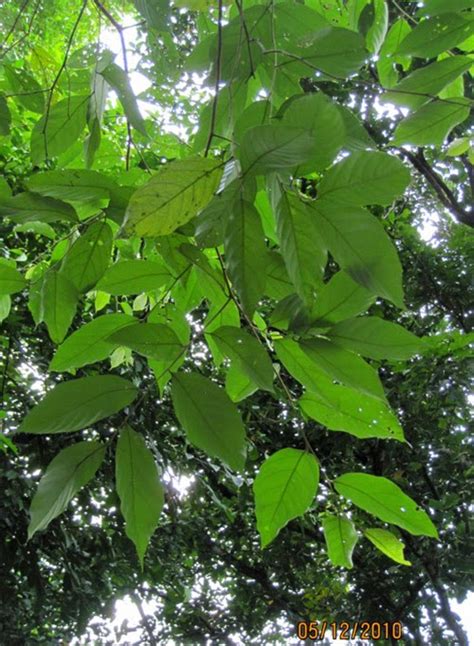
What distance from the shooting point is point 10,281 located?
1.48 ft

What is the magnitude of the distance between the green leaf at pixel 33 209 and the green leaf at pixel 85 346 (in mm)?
74

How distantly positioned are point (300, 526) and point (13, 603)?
0.83 meters

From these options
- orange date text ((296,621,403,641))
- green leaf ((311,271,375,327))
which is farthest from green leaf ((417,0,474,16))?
orange date text ((296,621,403,641))

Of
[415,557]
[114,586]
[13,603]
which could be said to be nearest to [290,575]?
[415,557]

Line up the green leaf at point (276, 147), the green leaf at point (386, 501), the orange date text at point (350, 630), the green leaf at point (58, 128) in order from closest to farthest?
1. the green leaf at point (276, 147)
2. the green leaf at point (386, 501)
3. the green leaf at point (58, 128)
4. the orange date text at point (350, 630)

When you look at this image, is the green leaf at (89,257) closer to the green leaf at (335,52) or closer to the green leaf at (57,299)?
the green leaf at (57,299)

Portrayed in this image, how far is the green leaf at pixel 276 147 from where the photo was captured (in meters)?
0.26

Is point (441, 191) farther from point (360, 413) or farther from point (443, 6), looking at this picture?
point (360, 413)

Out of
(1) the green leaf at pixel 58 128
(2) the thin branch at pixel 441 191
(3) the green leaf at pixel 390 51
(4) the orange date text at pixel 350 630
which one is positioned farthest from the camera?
(2) the thin branch at pixel 441 191

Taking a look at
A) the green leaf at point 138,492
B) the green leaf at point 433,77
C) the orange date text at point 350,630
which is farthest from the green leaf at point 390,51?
the orange date text at point 350,630

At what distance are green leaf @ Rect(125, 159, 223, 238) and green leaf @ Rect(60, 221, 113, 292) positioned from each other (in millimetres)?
151

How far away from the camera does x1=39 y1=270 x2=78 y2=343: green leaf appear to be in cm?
45

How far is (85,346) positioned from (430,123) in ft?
1.03

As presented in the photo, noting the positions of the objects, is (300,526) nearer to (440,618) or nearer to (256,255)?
(440,618)
